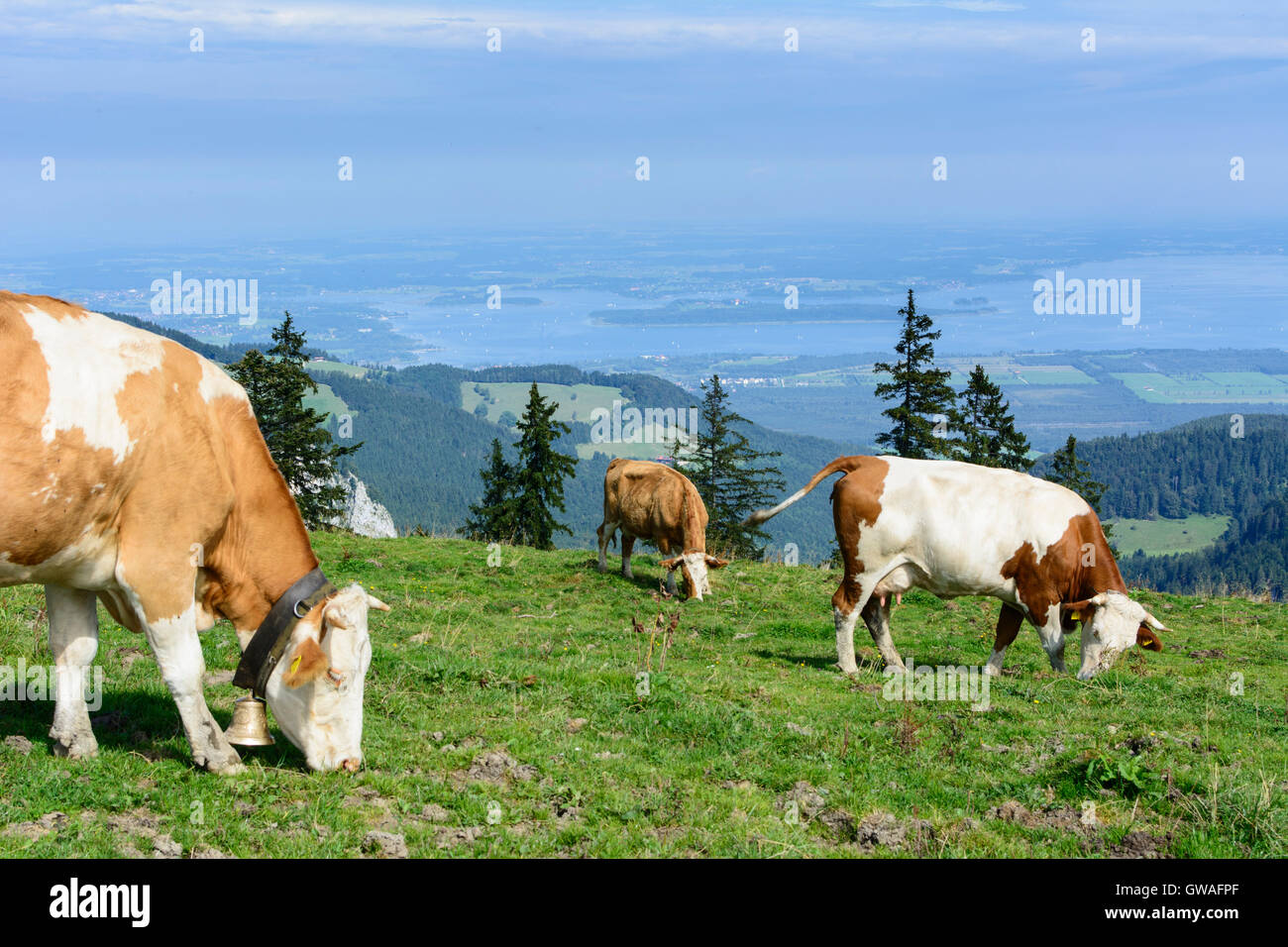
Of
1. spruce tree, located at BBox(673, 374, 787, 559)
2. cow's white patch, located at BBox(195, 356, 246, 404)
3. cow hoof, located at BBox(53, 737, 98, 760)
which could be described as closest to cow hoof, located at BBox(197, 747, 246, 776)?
cow hoof, located at BBox(53, 737, 98, 760)

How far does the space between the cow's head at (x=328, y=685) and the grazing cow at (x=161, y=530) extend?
1 cm

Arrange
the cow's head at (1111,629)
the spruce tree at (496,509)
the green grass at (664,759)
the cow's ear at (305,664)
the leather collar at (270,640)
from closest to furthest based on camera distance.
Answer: the green grass at (664,759) → the cow's ear at (305,664) → the leather collar at (270,640) → the cow's head at (1111,629) → the spruce tree at (496,509)

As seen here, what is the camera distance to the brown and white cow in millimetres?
13289

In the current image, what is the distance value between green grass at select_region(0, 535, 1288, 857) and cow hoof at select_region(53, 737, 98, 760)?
0.14 meters

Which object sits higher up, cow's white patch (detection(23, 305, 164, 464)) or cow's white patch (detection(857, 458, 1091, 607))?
cow's white patch (detection(23, 305, 164, 464))

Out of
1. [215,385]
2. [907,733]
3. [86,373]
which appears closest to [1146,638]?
[907,733]

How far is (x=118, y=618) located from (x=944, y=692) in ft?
27.4

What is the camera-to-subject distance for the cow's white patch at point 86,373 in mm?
7043

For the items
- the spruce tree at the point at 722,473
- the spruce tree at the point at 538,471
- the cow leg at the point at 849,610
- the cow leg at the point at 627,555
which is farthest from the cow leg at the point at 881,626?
the spruce tree at the point at 722,473

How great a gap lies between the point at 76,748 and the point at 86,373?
2.87 metres

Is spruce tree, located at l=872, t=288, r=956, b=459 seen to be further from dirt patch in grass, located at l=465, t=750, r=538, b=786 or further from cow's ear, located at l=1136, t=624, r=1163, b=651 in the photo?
dirt patch in grass, located at l=465, t=750, r=538, b=786

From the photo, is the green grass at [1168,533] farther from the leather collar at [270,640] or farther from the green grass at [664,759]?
the leather collar at [270,640]
